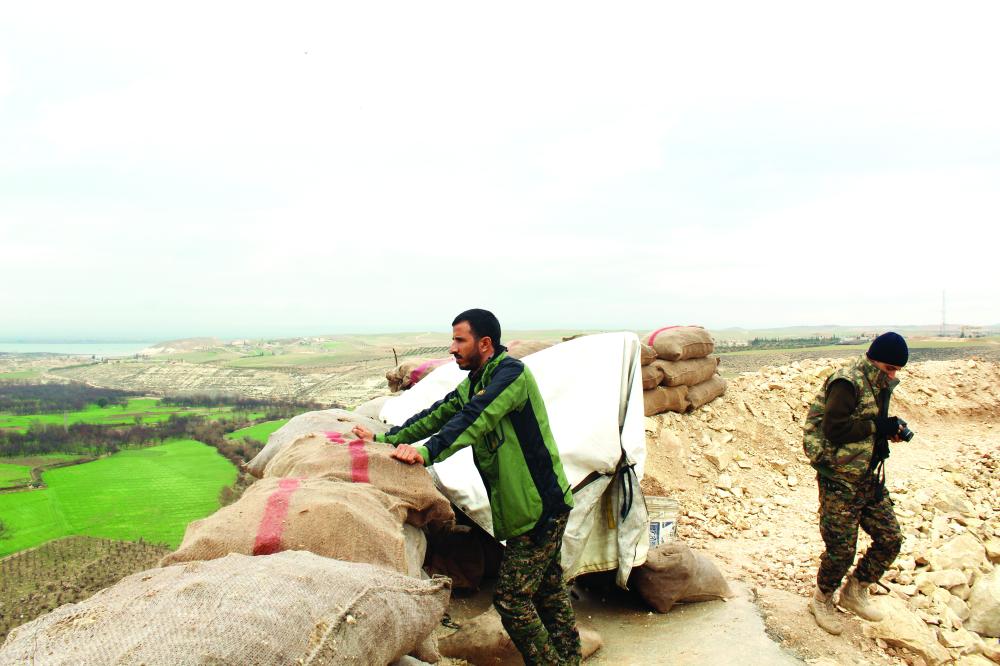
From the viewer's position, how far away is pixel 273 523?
2.34 metres

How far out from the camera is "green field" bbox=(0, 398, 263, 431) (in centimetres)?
924

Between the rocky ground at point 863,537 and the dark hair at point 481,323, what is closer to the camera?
the dark hair at point 481,323

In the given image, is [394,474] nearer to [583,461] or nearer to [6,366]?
[583,461]

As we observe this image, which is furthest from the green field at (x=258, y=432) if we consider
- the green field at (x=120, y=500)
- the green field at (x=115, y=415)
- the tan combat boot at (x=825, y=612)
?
the tan combat boot at (x=825, y=612)

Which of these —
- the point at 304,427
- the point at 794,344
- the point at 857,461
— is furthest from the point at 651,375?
the point at 794,344

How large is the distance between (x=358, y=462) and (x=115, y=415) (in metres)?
9.50

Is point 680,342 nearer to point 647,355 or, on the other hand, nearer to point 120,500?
point 647,355

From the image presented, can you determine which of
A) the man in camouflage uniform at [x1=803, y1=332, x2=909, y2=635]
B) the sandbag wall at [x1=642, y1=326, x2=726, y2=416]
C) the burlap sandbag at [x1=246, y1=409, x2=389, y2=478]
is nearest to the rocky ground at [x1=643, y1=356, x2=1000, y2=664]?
the sandbag wall at [x1=642, y1=326, x2=726, y2=416]

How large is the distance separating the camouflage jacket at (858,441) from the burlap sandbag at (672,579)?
3.40 feet

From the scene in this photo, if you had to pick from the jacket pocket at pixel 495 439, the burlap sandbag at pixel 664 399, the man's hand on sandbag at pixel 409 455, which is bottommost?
the burlap sandbag at pixel 664 399

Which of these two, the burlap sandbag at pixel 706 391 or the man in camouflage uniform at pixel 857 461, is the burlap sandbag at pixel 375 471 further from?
the burlap sandbag at pixel 706 391

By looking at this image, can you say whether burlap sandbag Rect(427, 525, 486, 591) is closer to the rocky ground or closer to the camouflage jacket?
the rocky ground

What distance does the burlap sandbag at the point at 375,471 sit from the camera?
9.70 ft

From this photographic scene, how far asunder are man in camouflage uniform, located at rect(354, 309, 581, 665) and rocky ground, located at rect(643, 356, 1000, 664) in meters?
1.75
